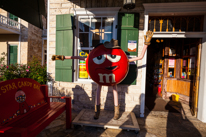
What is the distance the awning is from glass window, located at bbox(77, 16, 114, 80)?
111 cm

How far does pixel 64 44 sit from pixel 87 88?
4.99ft

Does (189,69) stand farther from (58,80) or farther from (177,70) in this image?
(58,80)

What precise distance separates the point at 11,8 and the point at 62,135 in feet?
9.18

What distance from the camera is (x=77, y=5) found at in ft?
10.2

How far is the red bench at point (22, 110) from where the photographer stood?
1.29m

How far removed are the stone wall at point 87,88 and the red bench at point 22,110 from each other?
1.16 meters

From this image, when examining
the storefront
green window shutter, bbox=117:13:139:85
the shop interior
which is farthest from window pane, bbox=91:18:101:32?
the shop interior

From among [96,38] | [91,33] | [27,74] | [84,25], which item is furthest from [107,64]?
[27,74]

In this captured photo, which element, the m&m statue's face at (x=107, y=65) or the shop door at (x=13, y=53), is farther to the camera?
the shop door at (x=13, y=53)

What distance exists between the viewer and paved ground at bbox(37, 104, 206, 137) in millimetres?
2180

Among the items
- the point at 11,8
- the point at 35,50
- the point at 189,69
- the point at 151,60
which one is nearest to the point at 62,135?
the point at 11,8

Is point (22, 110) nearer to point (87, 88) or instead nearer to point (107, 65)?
point (107, 65)

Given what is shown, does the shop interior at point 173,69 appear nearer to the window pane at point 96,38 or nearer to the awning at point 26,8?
the window pane at point 96,38

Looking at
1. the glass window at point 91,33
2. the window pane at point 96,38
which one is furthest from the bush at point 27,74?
the window pane at point 96,38
